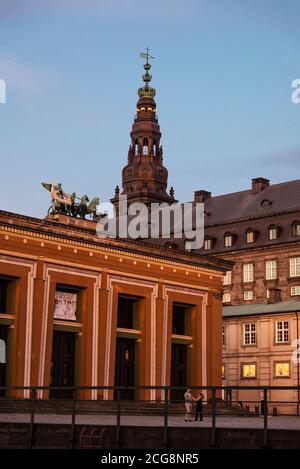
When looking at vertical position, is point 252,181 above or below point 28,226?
above

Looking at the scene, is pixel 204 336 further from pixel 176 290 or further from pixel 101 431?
pixel 101 431

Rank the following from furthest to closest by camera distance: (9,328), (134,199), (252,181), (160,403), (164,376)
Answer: (134,199), (252,181), (164,376), (160,403), (9,328)

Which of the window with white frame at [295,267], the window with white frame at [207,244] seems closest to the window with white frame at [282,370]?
the window with white frame at [295,267]

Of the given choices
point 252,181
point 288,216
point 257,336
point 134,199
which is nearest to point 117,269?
point 257,336

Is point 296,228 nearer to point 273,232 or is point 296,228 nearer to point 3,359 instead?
point 273,232

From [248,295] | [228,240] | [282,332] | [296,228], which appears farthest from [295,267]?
[282,332]

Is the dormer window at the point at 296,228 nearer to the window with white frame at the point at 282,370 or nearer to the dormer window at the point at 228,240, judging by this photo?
the dormer window at the point at 228,240

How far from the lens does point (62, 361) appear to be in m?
47.1

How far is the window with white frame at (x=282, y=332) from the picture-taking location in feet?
227

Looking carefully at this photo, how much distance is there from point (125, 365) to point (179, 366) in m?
4.93

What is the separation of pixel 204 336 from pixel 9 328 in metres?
15.3

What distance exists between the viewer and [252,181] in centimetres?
10719

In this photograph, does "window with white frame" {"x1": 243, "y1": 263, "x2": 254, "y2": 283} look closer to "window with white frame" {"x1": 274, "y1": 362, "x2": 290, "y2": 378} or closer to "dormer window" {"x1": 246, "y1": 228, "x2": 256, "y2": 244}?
"dormer window" {"x1": 246, "y1": 228, "x2": 256, "y2": 244}

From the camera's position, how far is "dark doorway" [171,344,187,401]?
53.3 meters
